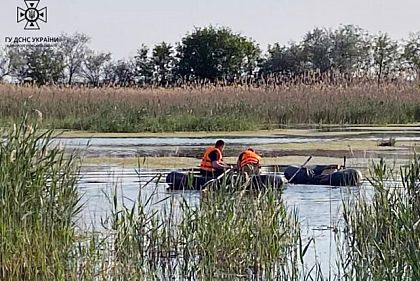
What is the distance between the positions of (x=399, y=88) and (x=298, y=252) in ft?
71.1

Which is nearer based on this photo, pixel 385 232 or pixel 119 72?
pixel 385 232

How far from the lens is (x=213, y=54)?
48.3 m

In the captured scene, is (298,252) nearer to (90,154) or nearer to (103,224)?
(103,224)

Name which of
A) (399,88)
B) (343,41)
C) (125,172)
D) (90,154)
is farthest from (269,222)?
(343,41)

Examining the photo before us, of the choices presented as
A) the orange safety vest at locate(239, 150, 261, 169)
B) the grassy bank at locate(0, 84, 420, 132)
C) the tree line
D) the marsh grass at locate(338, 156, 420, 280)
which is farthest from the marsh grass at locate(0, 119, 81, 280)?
the tree line

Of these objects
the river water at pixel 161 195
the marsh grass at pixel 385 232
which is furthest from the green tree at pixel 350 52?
the marsh grass at pixel 385 232

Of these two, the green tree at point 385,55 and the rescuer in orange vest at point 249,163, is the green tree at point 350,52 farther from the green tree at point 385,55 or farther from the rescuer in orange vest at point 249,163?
the rescuer in orange vest at point 249,163

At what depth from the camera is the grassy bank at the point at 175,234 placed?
6.45 meters

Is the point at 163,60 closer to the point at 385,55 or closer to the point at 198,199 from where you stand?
the point at 385,55

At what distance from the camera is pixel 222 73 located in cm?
4772

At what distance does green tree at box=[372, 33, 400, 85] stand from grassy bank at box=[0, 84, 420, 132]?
75.1 ft

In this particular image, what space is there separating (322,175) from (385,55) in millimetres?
39895

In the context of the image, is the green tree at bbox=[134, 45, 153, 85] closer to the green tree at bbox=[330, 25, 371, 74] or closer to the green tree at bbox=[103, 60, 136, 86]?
the green tree at bbox=[103, 60, 136, 86]

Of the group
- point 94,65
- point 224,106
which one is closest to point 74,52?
point 94,65
